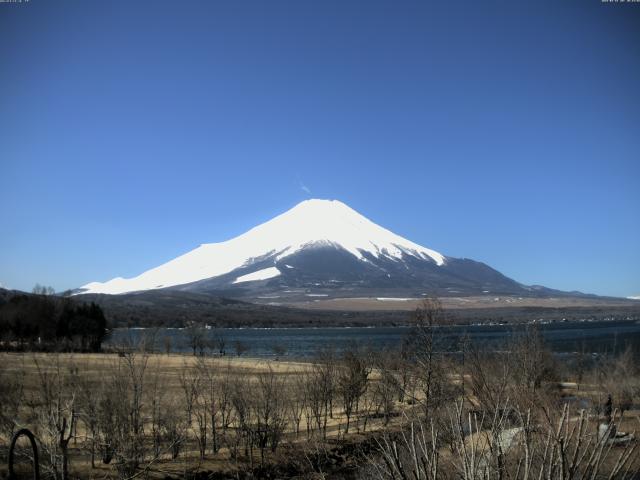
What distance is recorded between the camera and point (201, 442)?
2147cm

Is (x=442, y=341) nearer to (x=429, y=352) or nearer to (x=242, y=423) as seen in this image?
(x=429, y=352)

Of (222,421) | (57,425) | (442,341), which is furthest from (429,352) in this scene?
(57,425)

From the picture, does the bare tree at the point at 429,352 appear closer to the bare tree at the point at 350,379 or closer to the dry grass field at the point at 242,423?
the dry grass field at the point at 242,423

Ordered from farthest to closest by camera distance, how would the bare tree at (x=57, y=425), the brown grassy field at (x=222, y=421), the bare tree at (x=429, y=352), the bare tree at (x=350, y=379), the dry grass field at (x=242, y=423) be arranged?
the bare tree at (x=350, y=379) < the bare tree at (x=429, y=352) < the brown grassy field at (x=222, y=421) < the dry grass field at (x=242, y=423) < the bare tree at (x=57, y=425)

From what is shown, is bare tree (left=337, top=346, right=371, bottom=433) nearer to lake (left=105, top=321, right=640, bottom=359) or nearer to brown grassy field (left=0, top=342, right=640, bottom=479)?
brown grassy field (left=0, top=342, right=640, bottom=479)

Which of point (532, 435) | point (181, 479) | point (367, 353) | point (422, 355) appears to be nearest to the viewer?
point (532, 435)

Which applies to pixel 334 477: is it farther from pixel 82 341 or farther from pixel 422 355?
pixel 82 341

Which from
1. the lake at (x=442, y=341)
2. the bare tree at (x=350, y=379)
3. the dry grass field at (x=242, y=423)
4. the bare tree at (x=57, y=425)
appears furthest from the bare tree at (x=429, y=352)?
the bare tree at (x=57, y=425)

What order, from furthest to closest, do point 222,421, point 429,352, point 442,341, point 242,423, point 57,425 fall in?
1. point 442,341
2. point 429,352
3. point 222,421
4. point 242,423
5. point 57,425

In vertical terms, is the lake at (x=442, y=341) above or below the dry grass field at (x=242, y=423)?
below

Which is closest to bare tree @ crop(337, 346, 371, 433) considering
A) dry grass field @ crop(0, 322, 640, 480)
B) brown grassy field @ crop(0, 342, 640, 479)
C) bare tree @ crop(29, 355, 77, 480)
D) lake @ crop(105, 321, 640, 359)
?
dry grass field @ crop(0, 322, 640, 480)

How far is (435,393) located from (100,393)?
15256mm

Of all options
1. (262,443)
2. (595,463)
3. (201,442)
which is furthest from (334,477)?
(595,463)

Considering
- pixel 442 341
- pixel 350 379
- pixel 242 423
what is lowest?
pixel 350 379
